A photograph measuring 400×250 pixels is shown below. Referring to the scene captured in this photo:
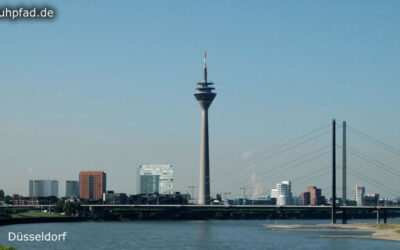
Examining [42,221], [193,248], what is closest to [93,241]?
[193,248]

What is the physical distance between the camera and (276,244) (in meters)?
97.2

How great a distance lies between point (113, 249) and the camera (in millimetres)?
87250

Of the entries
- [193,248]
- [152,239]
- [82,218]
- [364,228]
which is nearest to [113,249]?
[193,248]

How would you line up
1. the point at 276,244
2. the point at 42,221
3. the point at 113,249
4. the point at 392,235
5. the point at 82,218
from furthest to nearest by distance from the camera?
the point at 82,218
the point at 42,221
the point at 392,235
the point at 276,244
the point at 113,249

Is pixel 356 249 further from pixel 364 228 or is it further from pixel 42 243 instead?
pixel 364 228

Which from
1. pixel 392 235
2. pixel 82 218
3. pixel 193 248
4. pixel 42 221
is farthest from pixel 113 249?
pixel 82 218

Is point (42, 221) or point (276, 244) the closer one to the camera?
point (276, 244)

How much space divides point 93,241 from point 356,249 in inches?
1243

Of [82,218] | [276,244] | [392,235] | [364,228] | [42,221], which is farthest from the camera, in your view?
[82,218]

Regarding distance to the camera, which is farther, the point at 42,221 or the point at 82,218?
the point at 82,218

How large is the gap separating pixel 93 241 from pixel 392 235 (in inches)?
1658

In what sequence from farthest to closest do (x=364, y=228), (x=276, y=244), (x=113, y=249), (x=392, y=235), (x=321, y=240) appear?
(x=364, y=228), (x=392, y=235), (x=321, y=240), (x=276, y=244), (x=113, y=249)

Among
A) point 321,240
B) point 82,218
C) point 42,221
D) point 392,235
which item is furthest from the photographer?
point 82,218

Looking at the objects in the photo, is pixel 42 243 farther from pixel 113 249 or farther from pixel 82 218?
pixel 82 218
